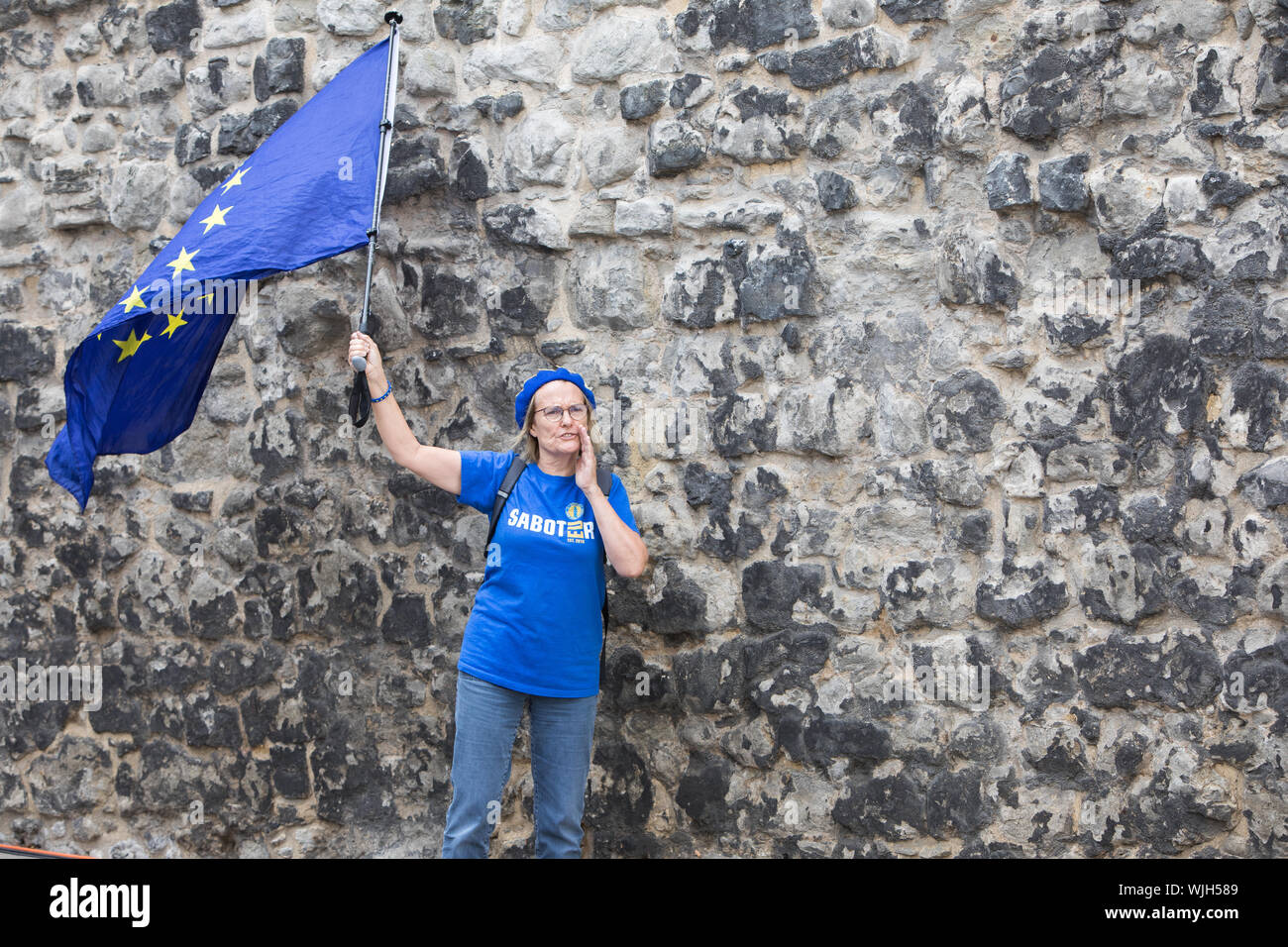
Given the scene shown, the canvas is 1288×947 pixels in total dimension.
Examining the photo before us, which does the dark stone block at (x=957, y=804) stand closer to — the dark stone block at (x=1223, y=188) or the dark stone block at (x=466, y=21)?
the dark stone block at (x=1223, y=188)

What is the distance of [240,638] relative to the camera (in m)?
4.96

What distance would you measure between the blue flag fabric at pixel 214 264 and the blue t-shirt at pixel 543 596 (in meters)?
1.06

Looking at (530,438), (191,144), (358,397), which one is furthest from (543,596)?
(191,144)

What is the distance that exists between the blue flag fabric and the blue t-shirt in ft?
3.48

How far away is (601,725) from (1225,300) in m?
2.53

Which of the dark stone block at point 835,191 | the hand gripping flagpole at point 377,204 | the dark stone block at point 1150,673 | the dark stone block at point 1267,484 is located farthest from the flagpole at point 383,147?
the dark stone block at point 1267,484

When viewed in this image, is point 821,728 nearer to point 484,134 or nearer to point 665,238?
point 665,238

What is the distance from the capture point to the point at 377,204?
4.03 meters

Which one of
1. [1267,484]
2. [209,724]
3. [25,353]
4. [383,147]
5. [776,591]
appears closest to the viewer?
[1267,484]

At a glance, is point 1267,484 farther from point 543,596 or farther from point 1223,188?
point 543,596

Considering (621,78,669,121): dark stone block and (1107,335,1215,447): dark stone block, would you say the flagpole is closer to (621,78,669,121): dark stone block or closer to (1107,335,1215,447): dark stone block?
(621,78,669,121): dark stone block

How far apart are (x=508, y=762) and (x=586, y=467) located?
38.1 inches

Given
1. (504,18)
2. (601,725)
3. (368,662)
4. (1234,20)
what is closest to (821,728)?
(601,725)

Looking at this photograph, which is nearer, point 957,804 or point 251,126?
point 957,804
